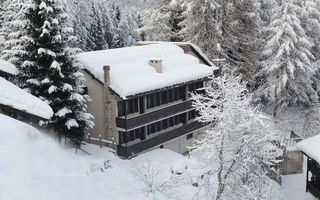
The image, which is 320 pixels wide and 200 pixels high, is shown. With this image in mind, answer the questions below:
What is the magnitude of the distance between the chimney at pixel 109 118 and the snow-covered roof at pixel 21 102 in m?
7.70

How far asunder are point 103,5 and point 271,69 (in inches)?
2342

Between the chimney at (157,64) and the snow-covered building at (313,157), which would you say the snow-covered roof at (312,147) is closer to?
the snow-covered building at (313,157)

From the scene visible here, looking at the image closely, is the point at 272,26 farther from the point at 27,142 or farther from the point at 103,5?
the point at 103,5

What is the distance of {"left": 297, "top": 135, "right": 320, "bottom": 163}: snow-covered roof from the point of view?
24.2 m

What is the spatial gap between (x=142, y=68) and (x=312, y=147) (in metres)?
12.2

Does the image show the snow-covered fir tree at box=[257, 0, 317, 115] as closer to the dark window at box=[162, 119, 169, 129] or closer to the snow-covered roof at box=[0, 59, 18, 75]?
the dark window at box=[162, 119, 169, 129]

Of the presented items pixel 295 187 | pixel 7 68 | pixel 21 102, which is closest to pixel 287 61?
pixel 295 187

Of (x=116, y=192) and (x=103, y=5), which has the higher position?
(x=103, y=5)

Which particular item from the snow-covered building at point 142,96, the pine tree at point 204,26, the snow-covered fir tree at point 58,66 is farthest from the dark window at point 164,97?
the pine tree at point 204,26

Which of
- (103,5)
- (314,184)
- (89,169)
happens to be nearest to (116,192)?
(89,169)

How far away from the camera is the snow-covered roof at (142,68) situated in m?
26.6

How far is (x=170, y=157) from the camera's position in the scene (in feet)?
92.1

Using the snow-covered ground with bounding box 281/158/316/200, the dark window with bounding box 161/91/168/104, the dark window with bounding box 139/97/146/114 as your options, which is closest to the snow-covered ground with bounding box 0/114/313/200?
the dark window with bounding box 139/97/146/114

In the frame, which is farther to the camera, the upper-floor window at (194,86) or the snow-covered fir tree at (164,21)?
the snow-covered fir tree at (164,21)
